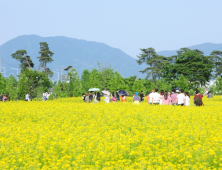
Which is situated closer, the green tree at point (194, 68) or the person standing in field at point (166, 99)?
the person standing in field at point (166, 99)

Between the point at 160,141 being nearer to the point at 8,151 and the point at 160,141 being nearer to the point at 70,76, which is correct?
the point at 8,151

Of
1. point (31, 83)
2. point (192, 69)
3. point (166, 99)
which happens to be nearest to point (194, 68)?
point (192, 69)

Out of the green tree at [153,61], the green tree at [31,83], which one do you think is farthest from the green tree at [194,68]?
the green tree at [31,83]

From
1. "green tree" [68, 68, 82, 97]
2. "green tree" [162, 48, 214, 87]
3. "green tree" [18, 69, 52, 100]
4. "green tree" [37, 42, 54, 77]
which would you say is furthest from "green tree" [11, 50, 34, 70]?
"green tree" [18, 69, 52, 100]

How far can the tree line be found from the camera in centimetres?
4653

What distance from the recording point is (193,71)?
81.7 m

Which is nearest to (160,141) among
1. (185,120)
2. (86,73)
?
(185,120)

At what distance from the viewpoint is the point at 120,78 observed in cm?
5638

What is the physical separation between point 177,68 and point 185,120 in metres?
69.0

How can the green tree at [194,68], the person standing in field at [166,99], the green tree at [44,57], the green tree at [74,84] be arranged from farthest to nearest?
the green tree at [44,57], the green tree at [194,68], the green tree at [74,84], the person standing in field at [166,99]

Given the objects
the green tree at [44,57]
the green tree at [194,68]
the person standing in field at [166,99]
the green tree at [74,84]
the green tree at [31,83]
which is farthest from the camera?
the green tree at [44,57]

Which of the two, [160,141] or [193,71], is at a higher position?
[193,71]

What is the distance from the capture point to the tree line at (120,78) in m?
46.5

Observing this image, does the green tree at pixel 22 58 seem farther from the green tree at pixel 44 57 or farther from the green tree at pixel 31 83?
the green tree at pixel 31 83
